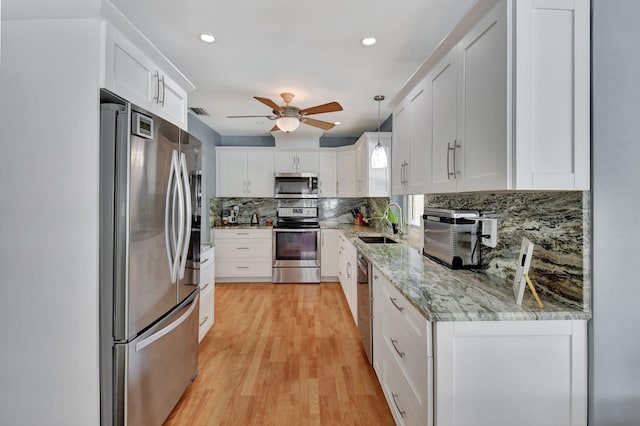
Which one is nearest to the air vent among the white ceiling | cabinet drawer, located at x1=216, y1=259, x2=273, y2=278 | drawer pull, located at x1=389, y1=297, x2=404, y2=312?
the white ceiling

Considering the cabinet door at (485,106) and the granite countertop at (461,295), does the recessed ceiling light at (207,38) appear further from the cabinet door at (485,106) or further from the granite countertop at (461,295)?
the granite countertop at (461,295)

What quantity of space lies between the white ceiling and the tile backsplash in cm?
124

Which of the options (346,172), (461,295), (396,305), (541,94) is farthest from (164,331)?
(346,172)

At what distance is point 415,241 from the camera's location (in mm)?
3150

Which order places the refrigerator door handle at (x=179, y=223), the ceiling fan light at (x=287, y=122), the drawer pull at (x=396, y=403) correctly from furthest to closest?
the ceiling fan light at (x=287, y=122) → the refrigerator door handle at (x=179, y=223) → the drawer pull at (x=396, y=403)

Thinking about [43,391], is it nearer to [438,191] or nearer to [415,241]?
[438,191]

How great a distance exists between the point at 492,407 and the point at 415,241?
2060 millimetres

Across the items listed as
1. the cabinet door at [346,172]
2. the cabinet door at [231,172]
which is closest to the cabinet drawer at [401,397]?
the cabinet door at [346,172]

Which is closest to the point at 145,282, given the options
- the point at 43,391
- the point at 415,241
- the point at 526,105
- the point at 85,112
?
the point at 43,391

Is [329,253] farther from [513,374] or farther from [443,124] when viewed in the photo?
[513,374]

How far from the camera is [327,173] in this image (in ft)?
16.8

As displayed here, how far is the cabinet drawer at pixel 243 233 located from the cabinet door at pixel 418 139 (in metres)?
2.96

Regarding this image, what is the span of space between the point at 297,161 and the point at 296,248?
1.43 m

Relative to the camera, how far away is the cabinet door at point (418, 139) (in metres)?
1.96
